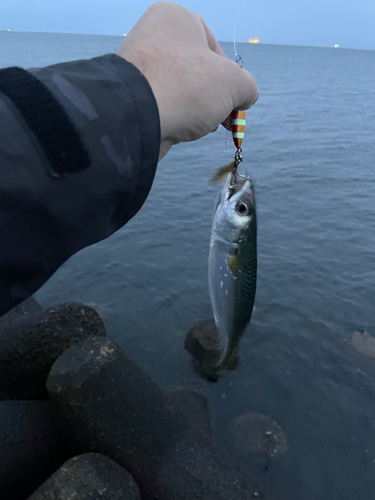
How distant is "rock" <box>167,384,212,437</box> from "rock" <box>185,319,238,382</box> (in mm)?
1280

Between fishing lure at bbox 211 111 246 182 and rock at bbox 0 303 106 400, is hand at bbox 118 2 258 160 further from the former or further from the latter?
rock at bbox 0 303 106 400

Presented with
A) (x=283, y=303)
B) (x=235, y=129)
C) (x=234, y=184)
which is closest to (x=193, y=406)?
(x=234, y=184)

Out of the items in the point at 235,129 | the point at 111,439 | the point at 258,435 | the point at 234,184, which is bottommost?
the point at 258,435

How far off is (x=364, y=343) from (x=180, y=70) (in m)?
8.93

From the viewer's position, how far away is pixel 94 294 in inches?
430

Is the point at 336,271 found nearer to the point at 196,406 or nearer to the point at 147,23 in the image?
the point at 196,406

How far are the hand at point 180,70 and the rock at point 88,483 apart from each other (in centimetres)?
293

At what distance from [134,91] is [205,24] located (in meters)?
1.21

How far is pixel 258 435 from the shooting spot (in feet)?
22.0

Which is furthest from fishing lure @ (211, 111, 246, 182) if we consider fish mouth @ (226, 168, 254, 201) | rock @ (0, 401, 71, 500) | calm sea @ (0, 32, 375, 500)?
rock @ (0, 401, 71, 500)

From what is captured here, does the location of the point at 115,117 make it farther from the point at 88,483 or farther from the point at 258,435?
the point at 258,435

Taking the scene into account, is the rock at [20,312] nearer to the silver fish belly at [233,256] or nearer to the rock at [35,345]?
the rock at [35,345]

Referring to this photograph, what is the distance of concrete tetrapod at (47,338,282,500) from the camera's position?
3814 mm

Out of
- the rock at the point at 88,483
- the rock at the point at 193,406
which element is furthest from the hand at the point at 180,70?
the rock at the point at 193,406
